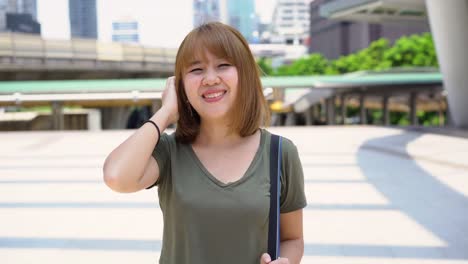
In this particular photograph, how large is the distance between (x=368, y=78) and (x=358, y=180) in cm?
2683

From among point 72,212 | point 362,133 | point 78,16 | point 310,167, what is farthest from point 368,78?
point 78,16

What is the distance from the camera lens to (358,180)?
31.4ft

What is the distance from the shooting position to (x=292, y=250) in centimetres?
188

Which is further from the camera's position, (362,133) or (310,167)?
(362,133)

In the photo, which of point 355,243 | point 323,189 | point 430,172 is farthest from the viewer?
point 430,172

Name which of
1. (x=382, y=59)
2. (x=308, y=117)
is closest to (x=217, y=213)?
(x=308, y=117)

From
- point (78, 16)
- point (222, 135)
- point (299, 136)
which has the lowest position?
point (299, 136)

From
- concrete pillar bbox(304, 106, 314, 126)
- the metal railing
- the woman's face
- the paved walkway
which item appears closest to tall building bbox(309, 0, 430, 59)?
concrete pillar bbox(304, 106, 314, 126)

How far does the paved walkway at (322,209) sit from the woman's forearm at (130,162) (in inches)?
144

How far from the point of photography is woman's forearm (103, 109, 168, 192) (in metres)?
1.69

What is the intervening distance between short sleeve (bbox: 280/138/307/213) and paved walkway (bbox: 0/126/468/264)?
138 inches

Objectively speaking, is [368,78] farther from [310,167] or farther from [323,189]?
[323,189]

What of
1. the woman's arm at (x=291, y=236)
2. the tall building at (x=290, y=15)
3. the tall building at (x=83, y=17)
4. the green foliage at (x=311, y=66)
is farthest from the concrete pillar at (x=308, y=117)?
the tall building at (x=290, y=15)

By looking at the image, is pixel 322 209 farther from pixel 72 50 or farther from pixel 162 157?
pixel 72 50
